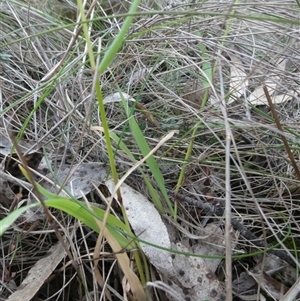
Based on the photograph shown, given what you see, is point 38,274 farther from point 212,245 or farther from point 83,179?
point 212,245

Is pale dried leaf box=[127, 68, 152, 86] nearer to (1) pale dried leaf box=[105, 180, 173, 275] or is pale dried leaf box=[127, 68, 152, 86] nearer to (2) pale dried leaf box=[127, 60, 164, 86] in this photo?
(2) pale dried leaf box=[127, 60, 164, 86]

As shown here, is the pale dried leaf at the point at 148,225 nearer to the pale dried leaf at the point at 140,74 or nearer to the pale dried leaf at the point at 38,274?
the pale dried leaf at the point at 38,274

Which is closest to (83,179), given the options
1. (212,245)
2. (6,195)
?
(6,195)

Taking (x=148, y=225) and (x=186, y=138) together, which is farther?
(x=186, y=138)

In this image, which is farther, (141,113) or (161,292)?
(141,113)

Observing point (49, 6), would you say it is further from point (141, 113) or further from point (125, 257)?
point (125, 257)

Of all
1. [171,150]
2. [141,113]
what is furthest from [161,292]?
[141,113]

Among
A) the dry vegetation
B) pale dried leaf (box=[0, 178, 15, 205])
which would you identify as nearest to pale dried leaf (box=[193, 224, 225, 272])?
the dry vegetation
